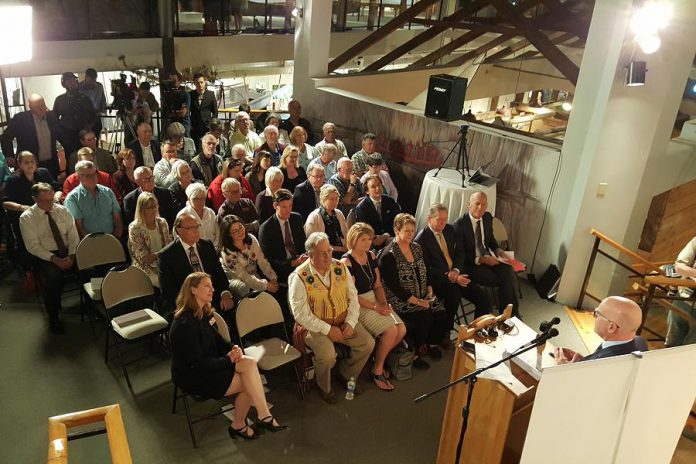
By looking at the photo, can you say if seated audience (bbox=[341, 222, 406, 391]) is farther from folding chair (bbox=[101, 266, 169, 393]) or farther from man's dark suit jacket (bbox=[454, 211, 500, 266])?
folding chair (bbox=[101, 266, 169, 393])

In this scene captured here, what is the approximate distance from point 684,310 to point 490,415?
2.39 m

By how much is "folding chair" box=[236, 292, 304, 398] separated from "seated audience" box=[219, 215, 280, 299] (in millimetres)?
391

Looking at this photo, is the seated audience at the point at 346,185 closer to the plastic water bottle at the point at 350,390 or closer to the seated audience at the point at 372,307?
the seated audience at the point at 372,307

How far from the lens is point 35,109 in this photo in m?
6.05

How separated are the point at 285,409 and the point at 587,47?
4.13m

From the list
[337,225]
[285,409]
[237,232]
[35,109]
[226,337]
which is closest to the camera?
[226,337]

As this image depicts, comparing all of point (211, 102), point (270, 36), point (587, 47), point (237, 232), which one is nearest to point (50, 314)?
point (237, 232)

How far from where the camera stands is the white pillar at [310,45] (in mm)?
7938

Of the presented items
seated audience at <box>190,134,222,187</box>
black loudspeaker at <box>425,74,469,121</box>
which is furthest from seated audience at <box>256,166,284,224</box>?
black loudspeaker at <box>425,74,469,121</box>

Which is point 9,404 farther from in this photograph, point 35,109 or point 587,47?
point 587,47

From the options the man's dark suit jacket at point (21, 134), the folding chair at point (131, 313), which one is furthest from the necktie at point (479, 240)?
the man's dark suit jacket at point (21, 134)

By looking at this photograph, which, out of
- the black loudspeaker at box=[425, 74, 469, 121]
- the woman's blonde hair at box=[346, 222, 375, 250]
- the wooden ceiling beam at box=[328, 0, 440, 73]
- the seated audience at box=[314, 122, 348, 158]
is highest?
the wooden ceiling beam at box=[328, 0, 440, 73]

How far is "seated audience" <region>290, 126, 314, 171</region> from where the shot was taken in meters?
6.57

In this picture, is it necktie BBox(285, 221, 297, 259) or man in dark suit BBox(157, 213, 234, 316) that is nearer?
man in dark suit BBox(157, 213, 234, 316)
